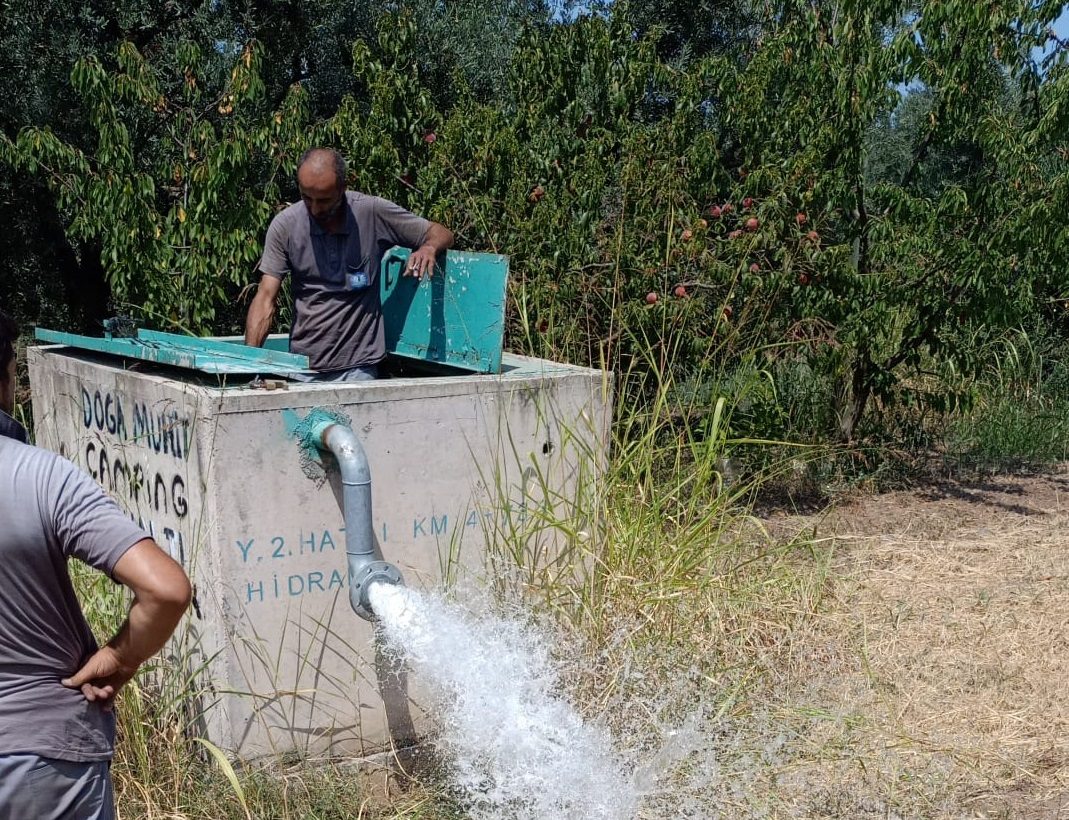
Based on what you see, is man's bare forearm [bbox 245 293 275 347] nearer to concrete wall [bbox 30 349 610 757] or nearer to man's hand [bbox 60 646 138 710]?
concrete wall [bbox 30 349 610 757]

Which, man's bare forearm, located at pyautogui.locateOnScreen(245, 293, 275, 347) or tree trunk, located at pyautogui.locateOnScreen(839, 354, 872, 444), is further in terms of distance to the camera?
tree trunk, located at pyautogui.locateOnScreen(839, 354, 872, 444)

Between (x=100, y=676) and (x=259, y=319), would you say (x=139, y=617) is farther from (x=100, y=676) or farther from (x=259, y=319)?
(x=259, y=319)

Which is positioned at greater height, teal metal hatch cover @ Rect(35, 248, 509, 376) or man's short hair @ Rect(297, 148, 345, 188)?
man's short hair @ Rect(297, 148, 345, 188)

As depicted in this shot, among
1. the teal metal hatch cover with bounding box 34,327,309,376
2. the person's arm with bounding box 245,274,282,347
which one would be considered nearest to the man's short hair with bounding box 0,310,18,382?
the teal metal hatch cover with bounding box 34,327,309,376

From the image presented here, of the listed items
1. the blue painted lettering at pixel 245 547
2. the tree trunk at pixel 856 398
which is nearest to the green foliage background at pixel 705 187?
the tree trunk at pixel 856 398

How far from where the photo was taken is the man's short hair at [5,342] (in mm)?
2184

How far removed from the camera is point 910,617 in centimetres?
540

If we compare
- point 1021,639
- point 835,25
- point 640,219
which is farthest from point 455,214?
point 1021,639

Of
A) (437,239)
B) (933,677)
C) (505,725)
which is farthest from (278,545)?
(933,677)

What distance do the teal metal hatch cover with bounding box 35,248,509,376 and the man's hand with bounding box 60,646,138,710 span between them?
1.69 metres

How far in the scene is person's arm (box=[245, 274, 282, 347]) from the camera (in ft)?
16.2

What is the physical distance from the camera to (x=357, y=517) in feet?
12.5

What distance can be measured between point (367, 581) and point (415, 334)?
1506 millimetres

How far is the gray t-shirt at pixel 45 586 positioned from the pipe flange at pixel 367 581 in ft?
5.13
